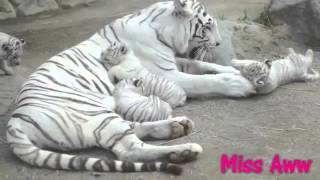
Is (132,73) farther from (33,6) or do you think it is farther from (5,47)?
(33,6)

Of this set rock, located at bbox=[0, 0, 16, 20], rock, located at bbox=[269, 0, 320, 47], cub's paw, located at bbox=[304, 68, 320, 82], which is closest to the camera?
cub's paw, located at bbox=[304, 68, 320, 82]

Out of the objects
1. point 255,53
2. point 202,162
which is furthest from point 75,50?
point 255,53

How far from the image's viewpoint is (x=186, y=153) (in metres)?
3.02

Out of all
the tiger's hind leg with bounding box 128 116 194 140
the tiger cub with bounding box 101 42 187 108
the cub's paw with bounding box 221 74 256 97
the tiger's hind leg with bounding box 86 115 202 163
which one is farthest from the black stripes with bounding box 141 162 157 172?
the cub's paw with bounding box 221 74 256 97

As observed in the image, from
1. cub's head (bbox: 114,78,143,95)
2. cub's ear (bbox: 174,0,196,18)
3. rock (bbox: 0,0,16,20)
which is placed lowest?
rock (bbox: 0,0,16,20)

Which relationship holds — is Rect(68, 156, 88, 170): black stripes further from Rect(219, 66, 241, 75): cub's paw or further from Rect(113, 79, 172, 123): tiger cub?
Rect(219, 66, 241, 75): cub's paw

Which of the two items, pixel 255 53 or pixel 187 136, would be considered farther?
pixel 255 53

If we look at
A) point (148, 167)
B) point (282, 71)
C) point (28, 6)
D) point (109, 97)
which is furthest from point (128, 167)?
point (28, 6)

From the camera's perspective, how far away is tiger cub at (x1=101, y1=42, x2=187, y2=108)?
3.75 m

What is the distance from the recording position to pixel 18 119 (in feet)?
10.3

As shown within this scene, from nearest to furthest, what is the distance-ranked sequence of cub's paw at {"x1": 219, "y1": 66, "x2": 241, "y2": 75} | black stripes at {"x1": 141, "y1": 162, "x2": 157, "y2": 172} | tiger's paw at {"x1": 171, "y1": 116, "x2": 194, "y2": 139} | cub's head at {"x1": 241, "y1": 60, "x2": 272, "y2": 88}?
1. black stripes at {"x1": 141, "y1": 162, "x2": 157, "y2": 172}
2. tiger's paw at {"x1": 171, "y1": 116, "x2": 194, "y2": 139}
3. cub's head at {"x1": 241, "y1": 60, "x2": 272, "y2": 88}
4. cub's paw at {"x1": 219, "y1": 66, "x2": 241, "y2": 75}

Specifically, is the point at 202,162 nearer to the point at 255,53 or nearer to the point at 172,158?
the point at 172,158

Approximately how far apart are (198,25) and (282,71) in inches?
27.5

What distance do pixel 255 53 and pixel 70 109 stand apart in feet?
7.49
